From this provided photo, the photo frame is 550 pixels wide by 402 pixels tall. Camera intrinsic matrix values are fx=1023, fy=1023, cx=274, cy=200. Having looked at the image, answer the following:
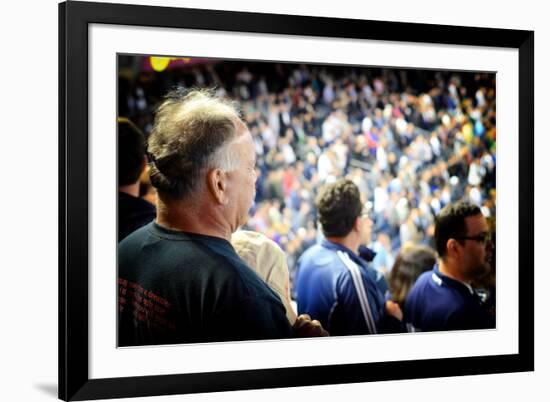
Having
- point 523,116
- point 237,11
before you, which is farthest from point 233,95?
point 523,116

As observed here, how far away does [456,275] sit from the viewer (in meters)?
4.86

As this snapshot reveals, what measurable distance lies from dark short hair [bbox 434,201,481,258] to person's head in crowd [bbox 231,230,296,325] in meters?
0.81

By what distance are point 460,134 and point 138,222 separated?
1.63 metres

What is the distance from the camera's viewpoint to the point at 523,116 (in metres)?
4.88

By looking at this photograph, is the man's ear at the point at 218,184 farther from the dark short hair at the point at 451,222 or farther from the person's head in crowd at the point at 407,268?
the dark short hair at the point at 451,222

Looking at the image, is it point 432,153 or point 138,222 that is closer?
point 138,222

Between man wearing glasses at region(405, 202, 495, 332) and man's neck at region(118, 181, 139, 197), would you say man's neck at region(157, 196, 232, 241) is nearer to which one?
man's neck at region(118, 181, 139, 197)

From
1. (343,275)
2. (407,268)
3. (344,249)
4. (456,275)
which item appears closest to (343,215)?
(344,249)

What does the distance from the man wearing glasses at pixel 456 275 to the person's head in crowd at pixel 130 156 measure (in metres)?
1.43

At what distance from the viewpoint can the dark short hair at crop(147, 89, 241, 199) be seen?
4.23m

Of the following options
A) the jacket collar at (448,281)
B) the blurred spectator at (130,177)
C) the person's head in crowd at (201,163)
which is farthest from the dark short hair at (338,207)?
the blurred spectator at (130,177)

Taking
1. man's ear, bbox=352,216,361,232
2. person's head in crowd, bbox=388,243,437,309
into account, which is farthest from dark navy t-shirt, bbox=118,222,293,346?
person's head in crowd, bbox=388,243,437,309

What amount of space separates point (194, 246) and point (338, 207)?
2.42 ft

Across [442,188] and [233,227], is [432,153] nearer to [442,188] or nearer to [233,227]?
[442,188]
